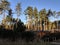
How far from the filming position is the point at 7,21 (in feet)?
286

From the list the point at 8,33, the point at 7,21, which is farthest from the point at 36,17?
the point at 8,33

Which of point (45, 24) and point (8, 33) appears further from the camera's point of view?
point (45, 24)

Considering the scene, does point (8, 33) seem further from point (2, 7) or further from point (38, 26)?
point (38, 26)

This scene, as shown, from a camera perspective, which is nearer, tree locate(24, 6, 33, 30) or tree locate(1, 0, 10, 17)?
tree locate(1, 0, 10, 17)

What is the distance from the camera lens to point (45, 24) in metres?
108

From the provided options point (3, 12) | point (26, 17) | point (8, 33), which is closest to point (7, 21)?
point (3, 12)

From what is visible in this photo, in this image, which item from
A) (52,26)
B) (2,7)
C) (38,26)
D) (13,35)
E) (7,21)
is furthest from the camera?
(38,26)

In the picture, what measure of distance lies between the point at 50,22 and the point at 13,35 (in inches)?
3143

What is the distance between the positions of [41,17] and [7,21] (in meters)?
22.3

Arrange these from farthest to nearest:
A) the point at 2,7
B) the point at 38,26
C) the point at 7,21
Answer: the point at 38,26 → the point at 7,21 → the point at 2,7

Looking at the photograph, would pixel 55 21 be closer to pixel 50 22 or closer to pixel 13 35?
pixel 50 22

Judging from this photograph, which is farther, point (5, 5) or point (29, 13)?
point (29, 13)

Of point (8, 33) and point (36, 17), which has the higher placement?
point (36, 17)

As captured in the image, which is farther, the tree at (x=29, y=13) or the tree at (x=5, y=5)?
the tree at (x=29, y=13)
